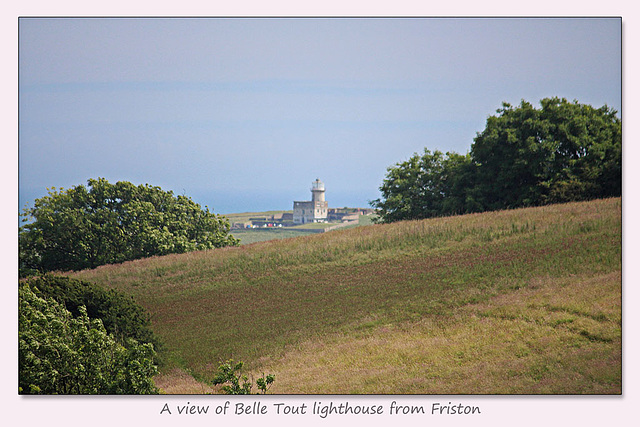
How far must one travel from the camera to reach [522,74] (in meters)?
6.76

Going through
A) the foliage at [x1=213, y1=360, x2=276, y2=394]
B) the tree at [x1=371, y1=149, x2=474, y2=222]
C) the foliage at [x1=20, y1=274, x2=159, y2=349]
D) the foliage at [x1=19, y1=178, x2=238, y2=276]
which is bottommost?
the foliage at [x1=213, y1=360, x2=276, y2=394]

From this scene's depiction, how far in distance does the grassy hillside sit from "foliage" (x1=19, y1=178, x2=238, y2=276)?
76cm

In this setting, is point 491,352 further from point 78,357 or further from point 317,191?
point 78,357

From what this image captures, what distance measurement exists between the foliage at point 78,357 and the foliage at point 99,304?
1.69 ft

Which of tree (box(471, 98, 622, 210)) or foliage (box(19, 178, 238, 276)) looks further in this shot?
foliage (box(19, 178, 238, 276))

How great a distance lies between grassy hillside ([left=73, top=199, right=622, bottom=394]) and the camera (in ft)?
17.9

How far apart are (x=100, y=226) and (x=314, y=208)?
449cm

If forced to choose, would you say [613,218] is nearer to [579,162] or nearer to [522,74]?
[522,74]

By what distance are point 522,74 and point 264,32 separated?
3.52 m

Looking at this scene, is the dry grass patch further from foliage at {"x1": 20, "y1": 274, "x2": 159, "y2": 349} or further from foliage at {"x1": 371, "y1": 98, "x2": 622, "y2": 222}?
foliage at {"x1": 371, "y1": 98, "x2": 622, "y2": 222}

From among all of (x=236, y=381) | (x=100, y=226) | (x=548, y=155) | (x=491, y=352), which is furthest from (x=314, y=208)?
(x=548, y=155)

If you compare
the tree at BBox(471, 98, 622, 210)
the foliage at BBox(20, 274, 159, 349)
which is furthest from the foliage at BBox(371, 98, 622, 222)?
the foliage at BBox(20, 274, 159, 349)

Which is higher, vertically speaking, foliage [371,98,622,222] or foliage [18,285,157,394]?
foliage [371,98,622,222]
